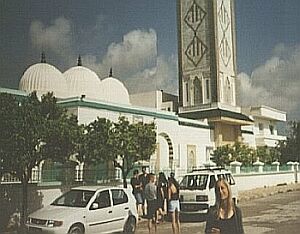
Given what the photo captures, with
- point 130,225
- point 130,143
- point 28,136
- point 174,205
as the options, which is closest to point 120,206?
point 130,225

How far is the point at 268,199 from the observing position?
3.51 m

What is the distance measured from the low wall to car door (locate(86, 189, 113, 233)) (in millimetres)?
963

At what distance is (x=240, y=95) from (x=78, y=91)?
110cm

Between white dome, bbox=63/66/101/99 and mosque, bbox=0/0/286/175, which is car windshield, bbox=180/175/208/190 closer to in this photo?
mosque, bbox=0/0/286/175

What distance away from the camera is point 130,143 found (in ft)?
11.2

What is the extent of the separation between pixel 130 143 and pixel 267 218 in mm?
990

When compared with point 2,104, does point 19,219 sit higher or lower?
lower

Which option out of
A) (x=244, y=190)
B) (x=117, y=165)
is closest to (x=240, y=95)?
(x=244, y=190)

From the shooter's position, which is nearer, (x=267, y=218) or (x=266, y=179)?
(x=267, y=218)

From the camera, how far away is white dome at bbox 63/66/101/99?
132 inches

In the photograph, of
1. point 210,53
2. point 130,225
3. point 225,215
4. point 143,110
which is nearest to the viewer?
point 225,215

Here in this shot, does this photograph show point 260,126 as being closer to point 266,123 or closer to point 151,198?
point 266,123

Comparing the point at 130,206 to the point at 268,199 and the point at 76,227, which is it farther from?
the point at 268,199

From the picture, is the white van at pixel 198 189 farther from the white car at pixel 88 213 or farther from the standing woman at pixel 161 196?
the white car at pixel 88 213
